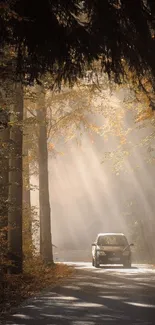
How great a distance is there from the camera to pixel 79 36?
812cm

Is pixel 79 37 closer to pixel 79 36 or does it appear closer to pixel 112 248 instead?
pixel 79 36

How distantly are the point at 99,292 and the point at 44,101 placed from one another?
11510 mm

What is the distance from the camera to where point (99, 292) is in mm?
13117

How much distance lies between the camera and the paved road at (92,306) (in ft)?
28.7

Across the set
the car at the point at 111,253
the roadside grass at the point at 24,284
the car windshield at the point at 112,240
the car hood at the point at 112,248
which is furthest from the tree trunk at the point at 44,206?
the car windshield at the point at 112,240

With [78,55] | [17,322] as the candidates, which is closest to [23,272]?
[17,322]

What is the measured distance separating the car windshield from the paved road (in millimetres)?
12167

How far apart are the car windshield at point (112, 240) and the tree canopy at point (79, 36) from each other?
19.7 m

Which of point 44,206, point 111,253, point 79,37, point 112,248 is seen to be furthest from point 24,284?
point 112,248

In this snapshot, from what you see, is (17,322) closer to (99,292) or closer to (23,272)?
(99,292)

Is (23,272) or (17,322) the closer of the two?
(17,322)

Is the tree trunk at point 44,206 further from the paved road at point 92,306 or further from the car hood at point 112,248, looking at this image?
the paved road at point 92,306

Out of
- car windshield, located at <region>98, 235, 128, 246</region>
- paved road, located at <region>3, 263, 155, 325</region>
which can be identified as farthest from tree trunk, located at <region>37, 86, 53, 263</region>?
paved road, located at <region>3, 263, 155, 325</region>

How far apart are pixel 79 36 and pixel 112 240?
2064 centimetres
